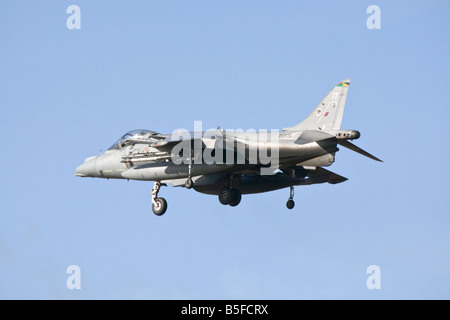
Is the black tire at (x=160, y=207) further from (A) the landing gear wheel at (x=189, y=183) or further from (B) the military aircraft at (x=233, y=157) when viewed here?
(A) the landing gear wheel at (x=189, y=183)

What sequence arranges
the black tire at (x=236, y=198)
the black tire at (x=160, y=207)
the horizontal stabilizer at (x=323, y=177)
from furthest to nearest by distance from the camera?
1. the horizontal stabilizer at (x=323, y=177)
2. the black tire at (x=160, y=207)
3. the black tire at (x=236, y=198)

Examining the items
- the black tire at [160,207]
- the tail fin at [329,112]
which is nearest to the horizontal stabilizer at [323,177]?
the tail fin at [329,112]

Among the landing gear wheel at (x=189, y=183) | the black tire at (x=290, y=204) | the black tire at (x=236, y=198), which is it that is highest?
the landing gear wheel at (x=189, y=183)

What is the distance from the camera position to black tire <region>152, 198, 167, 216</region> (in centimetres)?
4019

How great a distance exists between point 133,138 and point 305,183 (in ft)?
26.8

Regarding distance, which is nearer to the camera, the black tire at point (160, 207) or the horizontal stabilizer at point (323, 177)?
the black tire at point (160, 207)

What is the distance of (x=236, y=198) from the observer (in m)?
39.8

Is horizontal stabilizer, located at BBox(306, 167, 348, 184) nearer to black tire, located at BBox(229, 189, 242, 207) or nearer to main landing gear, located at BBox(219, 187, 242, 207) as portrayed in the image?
black tire, located at BBox(229, 189, 242, 207)

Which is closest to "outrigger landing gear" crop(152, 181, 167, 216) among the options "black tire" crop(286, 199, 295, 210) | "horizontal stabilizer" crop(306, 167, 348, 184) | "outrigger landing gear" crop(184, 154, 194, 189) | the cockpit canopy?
the cockpit canopy

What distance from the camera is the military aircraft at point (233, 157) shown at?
35.3m

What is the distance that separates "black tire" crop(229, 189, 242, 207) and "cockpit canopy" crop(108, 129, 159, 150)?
4.43m

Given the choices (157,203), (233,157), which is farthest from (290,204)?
(157,203)

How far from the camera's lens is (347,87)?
35.8m

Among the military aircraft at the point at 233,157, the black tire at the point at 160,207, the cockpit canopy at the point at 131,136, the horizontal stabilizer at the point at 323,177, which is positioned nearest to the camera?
the military aircraft at the point at 233,157
